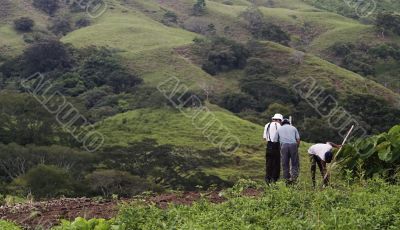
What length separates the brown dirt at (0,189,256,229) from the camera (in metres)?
9.22

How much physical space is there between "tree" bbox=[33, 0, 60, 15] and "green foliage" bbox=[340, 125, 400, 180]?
81.3 meters

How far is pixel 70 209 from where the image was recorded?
9.95 meters

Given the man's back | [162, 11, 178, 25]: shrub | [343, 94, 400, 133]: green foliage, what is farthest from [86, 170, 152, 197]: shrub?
[162, 11, 178, 25]: shrub

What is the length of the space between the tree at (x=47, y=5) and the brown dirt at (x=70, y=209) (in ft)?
260

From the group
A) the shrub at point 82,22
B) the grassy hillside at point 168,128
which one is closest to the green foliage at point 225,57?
the grassy hillside at point 168,128

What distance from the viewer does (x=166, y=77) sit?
2307 inches

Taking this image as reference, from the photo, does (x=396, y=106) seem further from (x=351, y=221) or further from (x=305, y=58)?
(x=351, y=221)

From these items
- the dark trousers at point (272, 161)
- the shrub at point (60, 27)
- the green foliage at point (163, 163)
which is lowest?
the shrub at point (60, 27)

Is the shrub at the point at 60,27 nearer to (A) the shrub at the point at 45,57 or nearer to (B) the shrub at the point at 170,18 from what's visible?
(B) the shrub at the point at 170,18

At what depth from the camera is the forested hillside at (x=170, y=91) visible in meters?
34.1

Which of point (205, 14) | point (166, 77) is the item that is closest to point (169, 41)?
point (166, 77)

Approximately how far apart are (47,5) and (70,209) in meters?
80.9

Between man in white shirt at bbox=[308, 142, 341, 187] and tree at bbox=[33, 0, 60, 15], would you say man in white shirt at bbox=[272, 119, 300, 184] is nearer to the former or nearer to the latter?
man in white shirt at bbox=[308, 142, 341, 187]

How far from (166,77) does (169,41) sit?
13242 mm
